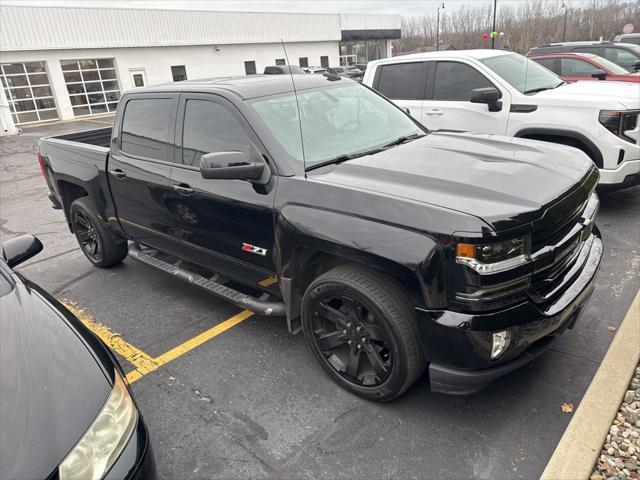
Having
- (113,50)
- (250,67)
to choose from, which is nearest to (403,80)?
(113,50)

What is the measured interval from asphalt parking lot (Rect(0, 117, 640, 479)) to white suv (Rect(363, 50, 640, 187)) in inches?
58.2

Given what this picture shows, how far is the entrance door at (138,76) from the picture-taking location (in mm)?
26859

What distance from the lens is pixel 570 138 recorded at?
18.3 feet

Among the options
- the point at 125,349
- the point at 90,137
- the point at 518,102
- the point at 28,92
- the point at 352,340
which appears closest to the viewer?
the point at 352,340

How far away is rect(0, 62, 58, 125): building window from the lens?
2248 cm

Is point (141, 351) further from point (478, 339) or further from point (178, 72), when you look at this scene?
point (178, 72)

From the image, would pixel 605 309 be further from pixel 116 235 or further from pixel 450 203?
pixel 116 235

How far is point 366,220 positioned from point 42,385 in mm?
1661

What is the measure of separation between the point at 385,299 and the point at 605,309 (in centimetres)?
224

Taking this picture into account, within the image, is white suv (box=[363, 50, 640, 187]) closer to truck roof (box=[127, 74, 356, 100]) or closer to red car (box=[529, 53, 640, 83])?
truck roof (box=[127, 74, 356, 100])

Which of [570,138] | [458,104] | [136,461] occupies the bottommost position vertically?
[136,461]

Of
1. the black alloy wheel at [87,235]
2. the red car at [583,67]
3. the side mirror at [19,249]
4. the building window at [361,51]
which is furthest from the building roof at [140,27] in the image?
the side mirror at [19,249]

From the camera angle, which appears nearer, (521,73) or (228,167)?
(228,167)

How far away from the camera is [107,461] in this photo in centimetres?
175
